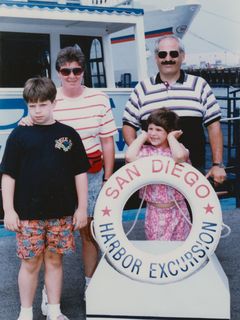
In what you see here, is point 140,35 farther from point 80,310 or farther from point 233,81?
point 233,81

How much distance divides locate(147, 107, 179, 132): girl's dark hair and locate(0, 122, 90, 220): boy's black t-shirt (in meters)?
0.47

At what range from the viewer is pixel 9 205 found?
2.51 metres

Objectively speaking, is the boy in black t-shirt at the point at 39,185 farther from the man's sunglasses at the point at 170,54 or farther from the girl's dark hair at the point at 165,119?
the man's sunglasses at the point at 170,54

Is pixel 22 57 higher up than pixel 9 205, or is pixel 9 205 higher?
pixel 22 57

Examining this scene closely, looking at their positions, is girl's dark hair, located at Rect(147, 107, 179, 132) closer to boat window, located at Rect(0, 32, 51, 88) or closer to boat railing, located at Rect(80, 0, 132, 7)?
boat window, located at Rect(0, 32, 51, 88)

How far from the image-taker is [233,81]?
2997 inches

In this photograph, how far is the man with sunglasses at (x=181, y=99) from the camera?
2920 mm

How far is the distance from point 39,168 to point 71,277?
1.33 metres

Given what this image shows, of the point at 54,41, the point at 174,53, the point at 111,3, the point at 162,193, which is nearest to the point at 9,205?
the point at 162,193

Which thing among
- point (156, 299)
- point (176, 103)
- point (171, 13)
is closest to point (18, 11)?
point (176, 103)

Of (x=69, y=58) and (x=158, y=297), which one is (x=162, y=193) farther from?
(x=69, y=58)

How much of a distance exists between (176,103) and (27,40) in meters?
3.99

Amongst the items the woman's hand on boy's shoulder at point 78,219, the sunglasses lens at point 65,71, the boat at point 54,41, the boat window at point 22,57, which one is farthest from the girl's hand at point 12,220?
the boat window at point 22,57

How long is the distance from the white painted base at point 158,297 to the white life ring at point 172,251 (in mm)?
44
